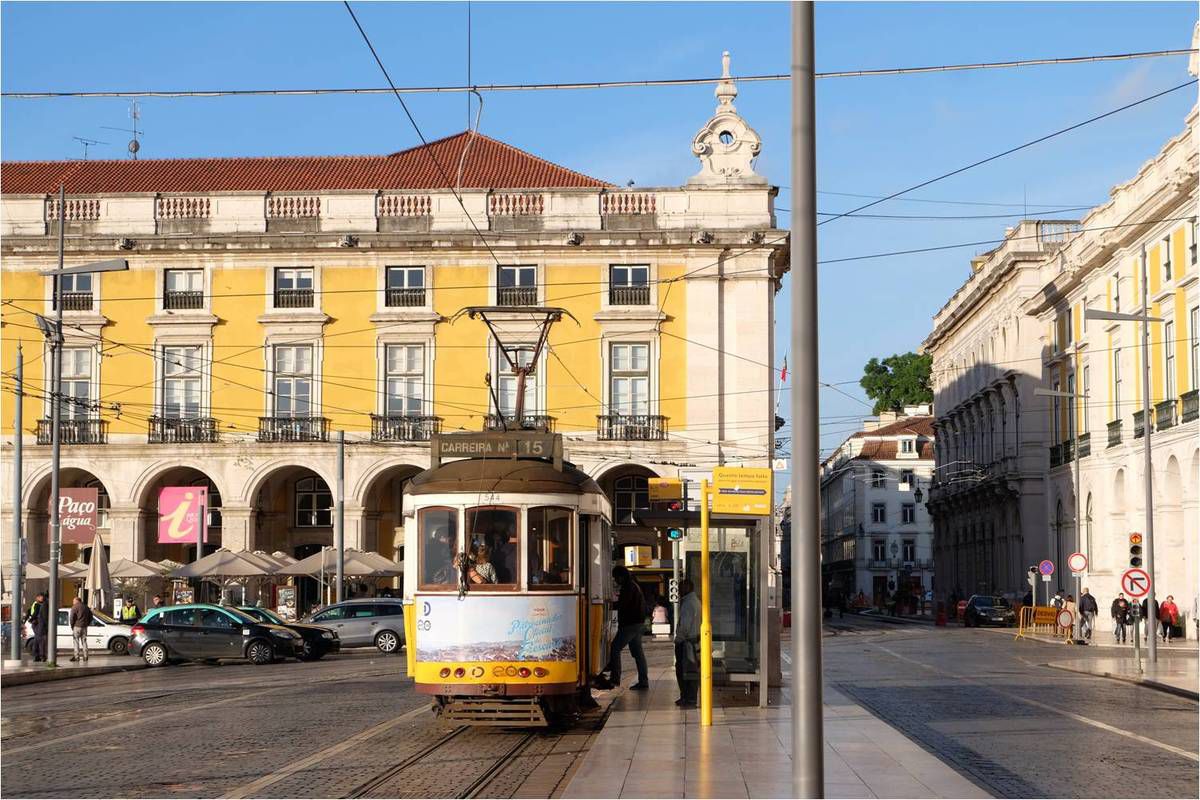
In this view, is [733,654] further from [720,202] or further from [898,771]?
[720,202]

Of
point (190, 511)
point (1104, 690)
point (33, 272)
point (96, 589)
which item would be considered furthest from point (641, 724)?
point (33, 272)

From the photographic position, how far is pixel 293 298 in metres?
57.7

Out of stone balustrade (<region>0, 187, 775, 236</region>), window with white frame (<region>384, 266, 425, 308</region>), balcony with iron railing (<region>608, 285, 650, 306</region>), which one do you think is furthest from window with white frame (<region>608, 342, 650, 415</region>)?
window with white frame (<region>384, 266, 425, 308</region>)

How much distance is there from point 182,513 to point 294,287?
38.1 feet

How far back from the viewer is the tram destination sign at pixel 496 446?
1934 centimetres

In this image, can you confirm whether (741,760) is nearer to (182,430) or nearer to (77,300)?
(182,430)

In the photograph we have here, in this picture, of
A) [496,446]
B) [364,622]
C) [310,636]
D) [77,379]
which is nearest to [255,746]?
[496,446]

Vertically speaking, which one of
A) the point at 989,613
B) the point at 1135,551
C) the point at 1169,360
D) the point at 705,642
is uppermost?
the point at 1169,360

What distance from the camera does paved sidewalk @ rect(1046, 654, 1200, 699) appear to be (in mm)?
28125

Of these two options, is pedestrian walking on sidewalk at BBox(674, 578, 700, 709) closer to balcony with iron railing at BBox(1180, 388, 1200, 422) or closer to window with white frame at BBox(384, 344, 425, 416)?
balcony with iron railing at BBox(1180, 388, 1200, 422)

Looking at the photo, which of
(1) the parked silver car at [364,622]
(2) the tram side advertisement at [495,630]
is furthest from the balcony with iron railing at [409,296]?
(2) the tram side advertisement at [495,630]

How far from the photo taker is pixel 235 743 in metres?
18.0

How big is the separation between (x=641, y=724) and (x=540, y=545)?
2.33 metres

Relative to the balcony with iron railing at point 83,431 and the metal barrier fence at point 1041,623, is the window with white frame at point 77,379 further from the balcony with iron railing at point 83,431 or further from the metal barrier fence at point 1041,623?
the metal barrier fence at point 1041,623
